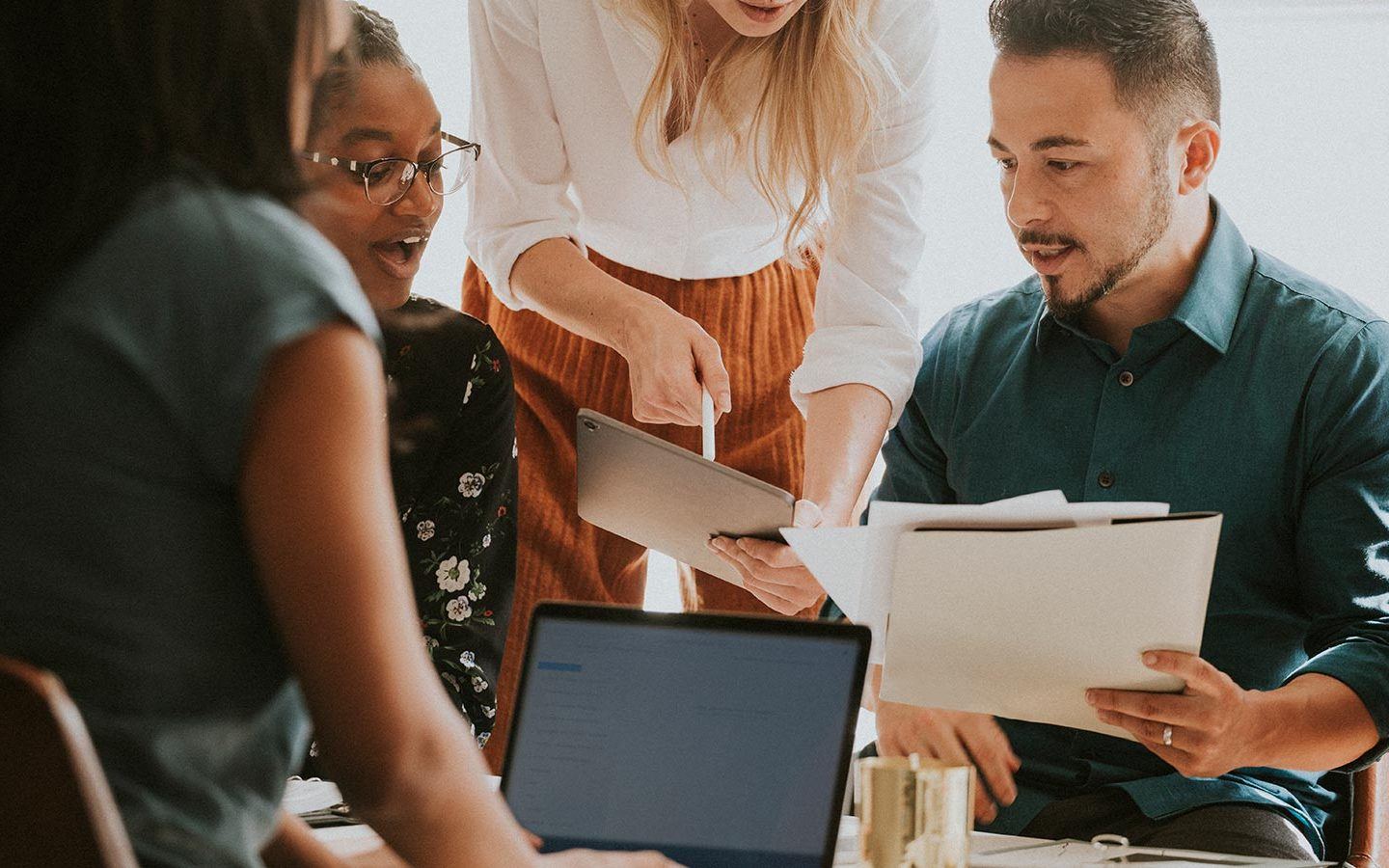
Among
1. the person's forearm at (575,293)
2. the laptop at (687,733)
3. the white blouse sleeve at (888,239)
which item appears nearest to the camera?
the laptop at (687,733)

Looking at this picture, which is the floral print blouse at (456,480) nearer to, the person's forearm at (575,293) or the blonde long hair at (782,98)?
the person's forearm at (575,293)

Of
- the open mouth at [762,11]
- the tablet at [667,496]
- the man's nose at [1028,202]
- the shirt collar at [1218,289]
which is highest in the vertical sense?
the open mouth at [762,11]

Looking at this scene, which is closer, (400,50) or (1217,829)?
(1217,829)

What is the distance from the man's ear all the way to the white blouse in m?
0.34

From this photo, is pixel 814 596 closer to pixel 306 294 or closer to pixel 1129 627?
pixel 1129 627

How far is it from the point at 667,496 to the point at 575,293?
1.04 feet

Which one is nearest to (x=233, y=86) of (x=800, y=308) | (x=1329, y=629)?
(x=1329, y=629)

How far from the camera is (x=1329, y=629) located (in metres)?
1.52

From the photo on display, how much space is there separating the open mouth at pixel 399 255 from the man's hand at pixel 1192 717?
954 mm

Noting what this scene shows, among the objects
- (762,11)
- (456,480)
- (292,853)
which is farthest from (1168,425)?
(292,853)

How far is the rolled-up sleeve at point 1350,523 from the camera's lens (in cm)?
145

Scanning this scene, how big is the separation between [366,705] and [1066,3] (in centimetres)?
136

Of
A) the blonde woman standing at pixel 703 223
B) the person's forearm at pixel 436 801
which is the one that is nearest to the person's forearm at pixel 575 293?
the blonde woman standing at pixel 703 223

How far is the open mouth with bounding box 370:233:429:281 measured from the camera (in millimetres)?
1797
